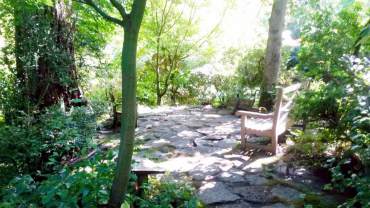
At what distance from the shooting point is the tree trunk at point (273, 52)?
7.05 metres

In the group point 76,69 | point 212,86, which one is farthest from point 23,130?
point 212,86

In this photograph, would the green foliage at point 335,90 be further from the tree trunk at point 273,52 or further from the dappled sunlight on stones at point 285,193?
the tree trunk at point 273,52

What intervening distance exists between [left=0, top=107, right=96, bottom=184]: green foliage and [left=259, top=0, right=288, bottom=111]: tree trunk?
3.94m

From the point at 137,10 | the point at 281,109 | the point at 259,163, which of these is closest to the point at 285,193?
the point at 259,163

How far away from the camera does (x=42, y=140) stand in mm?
4391

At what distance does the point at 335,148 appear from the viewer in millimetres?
4531

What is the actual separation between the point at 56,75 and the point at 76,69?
0.42 m

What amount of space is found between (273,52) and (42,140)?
4.85 metres

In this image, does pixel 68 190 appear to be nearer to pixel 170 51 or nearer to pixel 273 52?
pixel 273 52

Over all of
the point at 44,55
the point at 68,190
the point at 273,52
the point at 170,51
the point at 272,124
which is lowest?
the point at 68,190

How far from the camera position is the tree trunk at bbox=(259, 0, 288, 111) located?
23.1 ft

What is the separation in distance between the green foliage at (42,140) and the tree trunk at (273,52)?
394cm

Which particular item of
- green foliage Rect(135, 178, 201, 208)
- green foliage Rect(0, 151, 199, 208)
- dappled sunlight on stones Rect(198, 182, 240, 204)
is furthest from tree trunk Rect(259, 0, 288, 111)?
green foliage Rect(0, 151, 199, 208)

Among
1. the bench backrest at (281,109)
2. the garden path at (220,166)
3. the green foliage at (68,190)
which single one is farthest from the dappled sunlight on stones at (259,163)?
the green foliage at (68,190)
